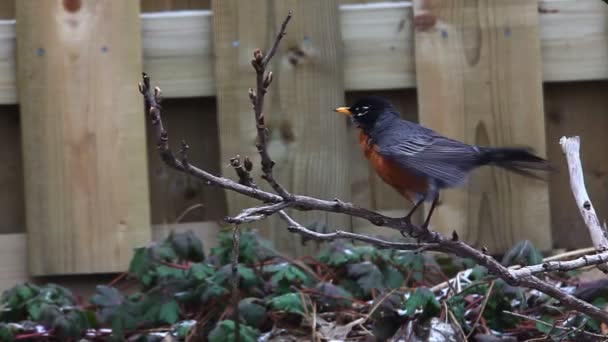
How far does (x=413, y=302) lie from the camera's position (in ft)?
11.1

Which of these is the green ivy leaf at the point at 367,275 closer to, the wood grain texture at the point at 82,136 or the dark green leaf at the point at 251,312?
the dark green leaf at the point at 251,312

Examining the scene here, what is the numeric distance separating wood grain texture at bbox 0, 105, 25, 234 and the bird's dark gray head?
1372 millimetres

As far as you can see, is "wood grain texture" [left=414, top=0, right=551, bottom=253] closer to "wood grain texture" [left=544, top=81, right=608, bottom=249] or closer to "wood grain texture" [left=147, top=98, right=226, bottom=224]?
"wood grain texture" [left=544, top=81, right=608, bottom=249]

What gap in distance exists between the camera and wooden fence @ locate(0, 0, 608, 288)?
4.08 meters

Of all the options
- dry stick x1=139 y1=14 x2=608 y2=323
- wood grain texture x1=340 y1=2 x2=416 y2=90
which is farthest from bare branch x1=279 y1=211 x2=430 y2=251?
wood grain texture x1=340 y1=2 x2=416 y2=90

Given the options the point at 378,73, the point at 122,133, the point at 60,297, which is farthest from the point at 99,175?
the point at 378,73

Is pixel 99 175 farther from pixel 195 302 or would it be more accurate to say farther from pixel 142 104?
pixel 195 302

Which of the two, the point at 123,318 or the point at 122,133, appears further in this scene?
the point at 122,133

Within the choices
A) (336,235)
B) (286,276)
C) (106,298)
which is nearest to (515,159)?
(336,235)

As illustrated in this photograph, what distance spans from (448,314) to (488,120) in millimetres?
963

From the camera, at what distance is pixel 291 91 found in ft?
13.5

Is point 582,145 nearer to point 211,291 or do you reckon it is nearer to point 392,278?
point 392,278

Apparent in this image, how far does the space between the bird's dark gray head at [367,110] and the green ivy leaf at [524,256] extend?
66 centimetres

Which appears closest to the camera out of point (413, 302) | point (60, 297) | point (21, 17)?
point (413, 302)
